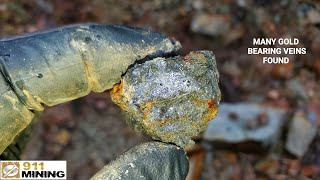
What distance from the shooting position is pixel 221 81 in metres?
2.16

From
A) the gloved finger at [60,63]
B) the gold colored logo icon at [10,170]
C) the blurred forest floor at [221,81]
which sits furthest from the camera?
the blurred forest floor at [221,81]

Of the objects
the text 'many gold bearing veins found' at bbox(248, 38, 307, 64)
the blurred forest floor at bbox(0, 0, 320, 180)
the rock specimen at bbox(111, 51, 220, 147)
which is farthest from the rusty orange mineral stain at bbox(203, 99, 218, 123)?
the text 'many gold bearing veins found' at bbox(248, 38, 307, 64)

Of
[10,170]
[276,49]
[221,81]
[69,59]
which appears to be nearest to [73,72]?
[69,59]

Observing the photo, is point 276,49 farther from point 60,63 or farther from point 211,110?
point 60,63

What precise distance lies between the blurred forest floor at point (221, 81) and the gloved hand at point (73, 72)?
0.81 m

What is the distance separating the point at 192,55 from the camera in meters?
1.09

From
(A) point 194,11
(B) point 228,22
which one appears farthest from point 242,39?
(A) point 194,11

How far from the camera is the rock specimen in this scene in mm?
1041

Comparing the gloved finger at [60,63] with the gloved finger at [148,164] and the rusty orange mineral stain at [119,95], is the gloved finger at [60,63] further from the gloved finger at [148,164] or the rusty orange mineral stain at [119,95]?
the gloved finger at [148,164]

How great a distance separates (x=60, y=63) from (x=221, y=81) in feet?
3.96

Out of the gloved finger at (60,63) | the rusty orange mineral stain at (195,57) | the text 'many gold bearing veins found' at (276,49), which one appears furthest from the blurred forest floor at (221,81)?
the rusty orange mineral stain at (195,57)

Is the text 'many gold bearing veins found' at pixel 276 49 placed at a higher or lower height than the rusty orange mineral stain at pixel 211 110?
higher

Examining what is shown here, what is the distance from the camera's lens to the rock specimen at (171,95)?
1041 millimetres

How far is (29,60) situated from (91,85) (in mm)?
147
